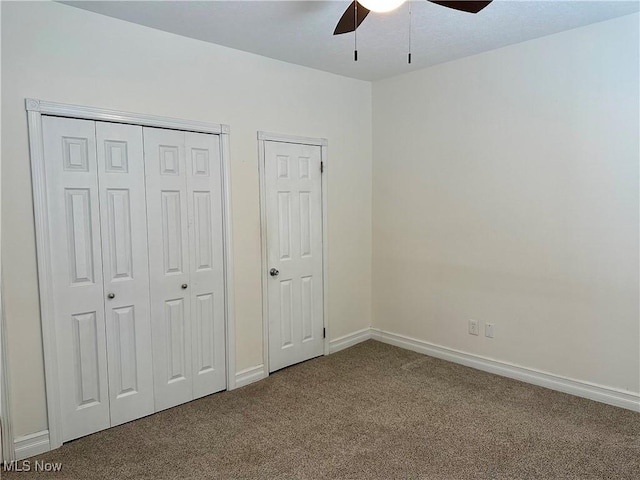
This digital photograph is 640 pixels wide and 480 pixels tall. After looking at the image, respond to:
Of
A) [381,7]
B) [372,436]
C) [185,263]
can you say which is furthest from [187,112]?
[372,436]

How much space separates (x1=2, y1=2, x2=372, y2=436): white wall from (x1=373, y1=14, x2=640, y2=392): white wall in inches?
15.0

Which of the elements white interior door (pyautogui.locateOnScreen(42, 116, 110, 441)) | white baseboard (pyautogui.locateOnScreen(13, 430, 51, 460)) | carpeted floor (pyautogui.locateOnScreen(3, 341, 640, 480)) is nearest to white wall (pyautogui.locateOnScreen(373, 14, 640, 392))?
carpeted floor (pyautogui.locateOnScreen(3, 341, 640, 480))

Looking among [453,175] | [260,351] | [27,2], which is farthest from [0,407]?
[453,175]

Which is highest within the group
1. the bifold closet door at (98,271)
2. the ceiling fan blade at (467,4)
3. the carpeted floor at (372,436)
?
the ceiling fan blade at (467,4)

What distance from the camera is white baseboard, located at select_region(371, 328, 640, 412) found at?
310 cm

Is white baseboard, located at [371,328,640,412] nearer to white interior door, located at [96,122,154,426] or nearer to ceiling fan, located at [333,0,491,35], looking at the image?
white interior door, located at [96,122,154,426]

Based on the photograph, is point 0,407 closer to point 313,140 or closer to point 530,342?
point 313,140

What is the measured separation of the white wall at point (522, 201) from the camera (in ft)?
9.93

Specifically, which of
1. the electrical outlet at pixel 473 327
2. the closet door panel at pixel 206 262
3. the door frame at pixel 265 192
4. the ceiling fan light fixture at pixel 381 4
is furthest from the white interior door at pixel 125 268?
the electrical outlet at pixel 473 327

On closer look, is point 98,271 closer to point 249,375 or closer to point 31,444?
point 31,444

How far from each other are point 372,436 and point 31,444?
2023 millimetres

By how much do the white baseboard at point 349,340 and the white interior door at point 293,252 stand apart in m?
0.17

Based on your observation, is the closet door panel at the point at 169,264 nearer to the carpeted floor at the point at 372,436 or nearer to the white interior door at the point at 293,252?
the carpeted floor at the point at 372,436

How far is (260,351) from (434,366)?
1525 mm
